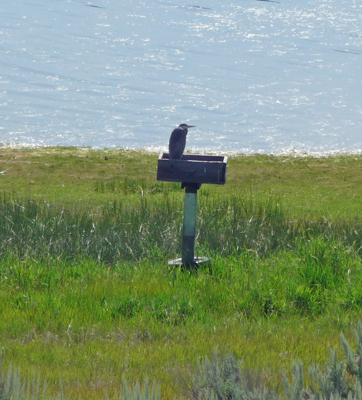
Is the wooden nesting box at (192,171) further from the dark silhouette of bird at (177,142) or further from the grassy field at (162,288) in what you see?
the grassy field at (162,288)

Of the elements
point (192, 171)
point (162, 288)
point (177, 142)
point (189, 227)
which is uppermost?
point (177, 142)

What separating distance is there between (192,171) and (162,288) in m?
1.44

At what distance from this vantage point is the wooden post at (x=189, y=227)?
251 inches

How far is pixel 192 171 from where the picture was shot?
256 inches

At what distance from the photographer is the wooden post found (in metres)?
6.39

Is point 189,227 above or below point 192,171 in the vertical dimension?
below

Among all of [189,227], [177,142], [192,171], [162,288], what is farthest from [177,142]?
[162,288]

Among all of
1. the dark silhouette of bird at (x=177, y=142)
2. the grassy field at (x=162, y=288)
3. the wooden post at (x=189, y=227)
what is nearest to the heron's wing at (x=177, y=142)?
the dark silhouette of bird at (x=177, y=142)

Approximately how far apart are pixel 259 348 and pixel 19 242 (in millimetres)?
3626

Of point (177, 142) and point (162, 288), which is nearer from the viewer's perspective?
point (162, 288)

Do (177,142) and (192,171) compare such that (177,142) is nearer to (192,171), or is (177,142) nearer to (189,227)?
(192,171)

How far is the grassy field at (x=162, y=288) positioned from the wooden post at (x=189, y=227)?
0.24 meters

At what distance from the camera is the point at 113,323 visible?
490 cm

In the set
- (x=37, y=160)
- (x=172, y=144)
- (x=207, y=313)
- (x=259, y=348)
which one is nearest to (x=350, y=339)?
(x=259, y=348)
